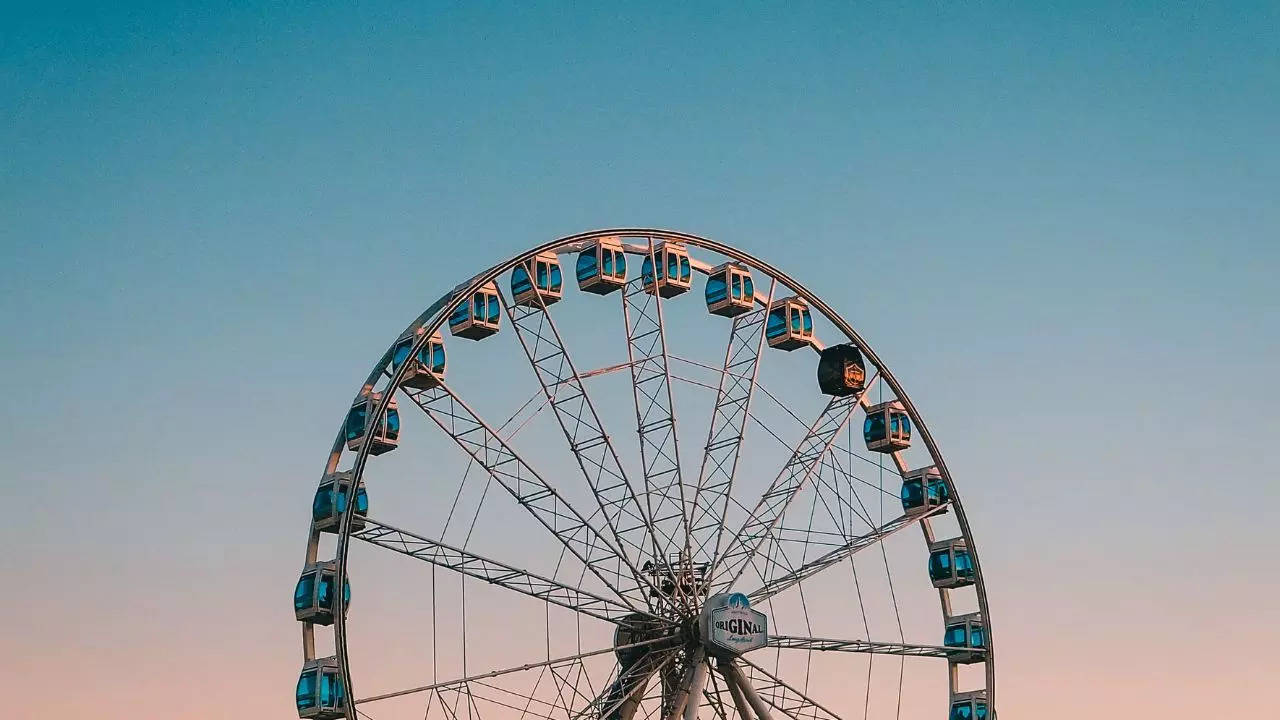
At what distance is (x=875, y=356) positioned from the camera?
50938 mm

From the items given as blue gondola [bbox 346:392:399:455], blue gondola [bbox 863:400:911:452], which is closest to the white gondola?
blue gondola [bbox 863:400:911:452]

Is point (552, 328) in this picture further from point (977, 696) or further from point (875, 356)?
point (977, 696)

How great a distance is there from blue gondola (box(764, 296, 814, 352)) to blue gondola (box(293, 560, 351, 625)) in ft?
42.7

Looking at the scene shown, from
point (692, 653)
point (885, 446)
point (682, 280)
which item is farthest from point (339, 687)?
point (885, 446)

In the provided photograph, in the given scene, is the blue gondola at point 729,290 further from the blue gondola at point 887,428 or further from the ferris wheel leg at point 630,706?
the ferris wheel leg at point 630,706

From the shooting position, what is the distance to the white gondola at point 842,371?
50375mm

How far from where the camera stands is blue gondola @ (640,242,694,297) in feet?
154

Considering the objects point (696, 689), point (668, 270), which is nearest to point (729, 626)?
point (696, 689)

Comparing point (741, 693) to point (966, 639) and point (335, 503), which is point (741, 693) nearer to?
point (966, 639)

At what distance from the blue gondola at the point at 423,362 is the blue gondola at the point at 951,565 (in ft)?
49.1

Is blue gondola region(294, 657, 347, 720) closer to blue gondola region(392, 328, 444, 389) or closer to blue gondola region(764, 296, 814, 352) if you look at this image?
blue gondola region(392, 328, 444, 389)

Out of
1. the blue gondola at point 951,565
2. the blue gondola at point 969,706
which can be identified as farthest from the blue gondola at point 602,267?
the blue gondola at point 969,706

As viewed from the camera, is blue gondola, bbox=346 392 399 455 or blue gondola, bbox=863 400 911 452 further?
blue gondola, bbox=863 400 911 452

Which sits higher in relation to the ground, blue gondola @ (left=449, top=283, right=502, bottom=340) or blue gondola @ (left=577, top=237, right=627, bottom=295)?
blue gondola @ (left=577, top=237, right=627, bottom=295)
